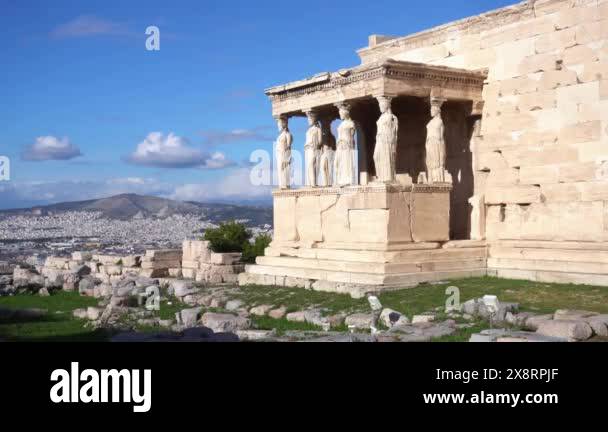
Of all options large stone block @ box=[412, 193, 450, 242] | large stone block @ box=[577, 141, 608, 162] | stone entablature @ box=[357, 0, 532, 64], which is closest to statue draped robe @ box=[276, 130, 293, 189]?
stone entablature @ box=[357, 0, 532, 64]

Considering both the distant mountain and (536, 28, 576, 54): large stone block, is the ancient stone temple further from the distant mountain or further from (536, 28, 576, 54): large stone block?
the distant mountain

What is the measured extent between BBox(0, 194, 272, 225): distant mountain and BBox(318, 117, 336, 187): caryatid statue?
121ft

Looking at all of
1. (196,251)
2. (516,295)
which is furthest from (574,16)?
(196,251)

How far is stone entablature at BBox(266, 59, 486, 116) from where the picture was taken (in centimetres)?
1581

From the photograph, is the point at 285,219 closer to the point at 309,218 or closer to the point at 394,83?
the point at 309,218

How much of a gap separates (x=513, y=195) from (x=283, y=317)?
5366mm

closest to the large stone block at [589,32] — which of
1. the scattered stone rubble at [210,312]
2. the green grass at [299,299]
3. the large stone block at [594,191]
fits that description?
the large stone block at [594,191]

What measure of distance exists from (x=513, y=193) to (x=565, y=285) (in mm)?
2544

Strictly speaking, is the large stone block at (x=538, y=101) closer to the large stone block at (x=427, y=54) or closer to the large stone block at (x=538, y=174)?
the large stone block at (x=538, y=174)

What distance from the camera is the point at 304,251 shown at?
1759cm

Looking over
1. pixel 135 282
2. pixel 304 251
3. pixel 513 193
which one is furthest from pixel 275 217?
pixel 513 193

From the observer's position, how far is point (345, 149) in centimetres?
1681

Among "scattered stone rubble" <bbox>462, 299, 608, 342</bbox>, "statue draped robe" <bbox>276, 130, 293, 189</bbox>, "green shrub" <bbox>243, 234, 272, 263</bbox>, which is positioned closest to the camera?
"scattered stone rubble" <bbox>462, 299, 608, 342</bbox>
